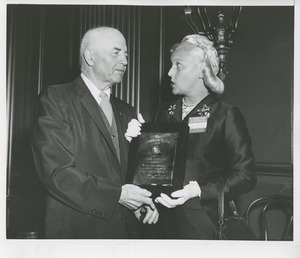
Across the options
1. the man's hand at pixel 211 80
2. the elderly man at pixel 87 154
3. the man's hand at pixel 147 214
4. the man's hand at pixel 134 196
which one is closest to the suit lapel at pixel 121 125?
the elderly man at pixel 87 154

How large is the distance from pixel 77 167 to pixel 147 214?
49 centimetres

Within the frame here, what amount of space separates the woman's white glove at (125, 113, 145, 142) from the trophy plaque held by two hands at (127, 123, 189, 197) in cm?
2

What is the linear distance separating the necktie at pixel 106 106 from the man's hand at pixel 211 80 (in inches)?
23.4

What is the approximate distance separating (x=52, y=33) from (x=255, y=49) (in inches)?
48.2

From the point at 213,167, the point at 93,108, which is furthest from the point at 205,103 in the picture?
the point at 93,108

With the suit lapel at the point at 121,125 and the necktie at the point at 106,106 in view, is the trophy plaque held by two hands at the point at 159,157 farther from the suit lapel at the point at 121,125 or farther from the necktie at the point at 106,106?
the necktie at the point at 106,106

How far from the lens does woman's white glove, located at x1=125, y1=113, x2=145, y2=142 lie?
269 centimetres

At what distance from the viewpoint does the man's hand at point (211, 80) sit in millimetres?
2688

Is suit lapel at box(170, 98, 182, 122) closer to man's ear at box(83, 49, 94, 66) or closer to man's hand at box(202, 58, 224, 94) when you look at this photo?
man's hand at box(202, 58, 224, 94)

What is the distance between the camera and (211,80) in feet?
8.82

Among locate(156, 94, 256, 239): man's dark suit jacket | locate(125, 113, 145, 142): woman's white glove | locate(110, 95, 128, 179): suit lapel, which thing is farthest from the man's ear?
locate(156, 94, 256, 239): man's dark suit jacket

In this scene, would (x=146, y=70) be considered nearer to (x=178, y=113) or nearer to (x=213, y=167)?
(x=178, y=113)
